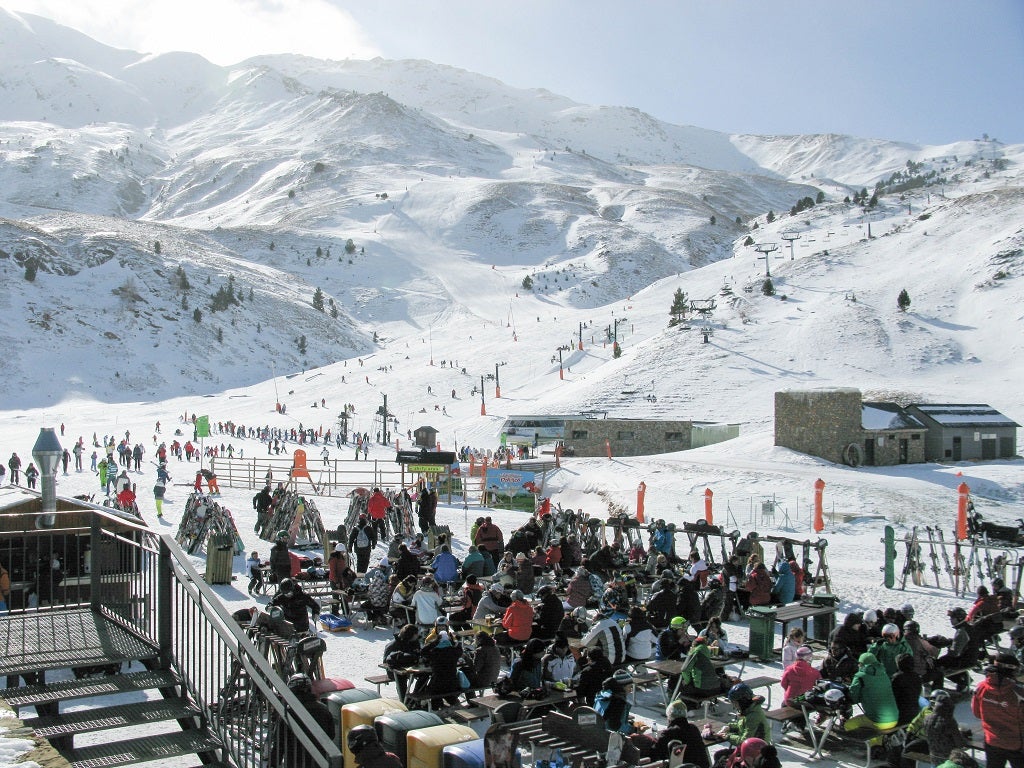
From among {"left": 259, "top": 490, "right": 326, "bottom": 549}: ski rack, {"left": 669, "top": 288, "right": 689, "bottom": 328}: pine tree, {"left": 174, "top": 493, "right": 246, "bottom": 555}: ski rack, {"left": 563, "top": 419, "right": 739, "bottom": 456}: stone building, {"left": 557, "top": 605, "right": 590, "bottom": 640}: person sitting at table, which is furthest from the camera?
{"left": 669, "top": 288, "right": 689, "bottom": 328}: pine tree

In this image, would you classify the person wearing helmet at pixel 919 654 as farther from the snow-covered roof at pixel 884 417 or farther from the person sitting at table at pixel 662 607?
the snow-covered roof at pixel 884 417

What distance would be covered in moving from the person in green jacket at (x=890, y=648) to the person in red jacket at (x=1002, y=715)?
38.5 inches

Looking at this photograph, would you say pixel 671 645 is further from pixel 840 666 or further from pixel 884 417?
pixel 884 417

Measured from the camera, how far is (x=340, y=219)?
512ft

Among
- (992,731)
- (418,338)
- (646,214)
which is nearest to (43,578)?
(992,731)

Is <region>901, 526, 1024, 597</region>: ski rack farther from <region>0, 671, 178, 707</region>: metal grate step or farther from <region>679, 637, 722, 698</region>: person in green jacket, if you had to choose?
<region>0, 671, 178, 707</region>: metal grate step

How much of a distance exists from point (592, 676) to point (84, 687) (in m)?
4.42

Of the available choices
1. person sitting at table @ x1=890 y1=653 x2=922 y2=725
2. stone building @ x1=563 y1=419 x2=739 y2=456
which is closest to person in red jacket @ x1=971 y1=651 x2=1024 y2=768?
person sitting at table @ x1=890 y1=653 x2=922 y2=725

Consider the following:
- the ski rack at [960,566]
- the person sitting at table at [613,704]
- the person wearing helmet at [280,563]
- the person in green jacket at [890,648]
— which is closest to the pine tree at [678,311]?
the ski rack at [960,566]

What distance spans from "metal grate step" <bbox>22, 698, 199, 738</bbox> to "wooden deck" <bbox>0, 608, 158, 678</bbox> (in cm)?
44

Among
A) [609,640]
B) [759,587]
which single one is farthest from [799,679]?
[759,587]

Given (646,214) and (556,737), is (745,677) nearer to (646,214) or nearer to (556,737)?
(556,737)

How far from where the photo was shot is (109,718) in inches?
213

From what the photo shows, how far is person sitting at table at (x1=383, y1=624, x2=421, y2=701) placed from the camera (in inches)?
352
